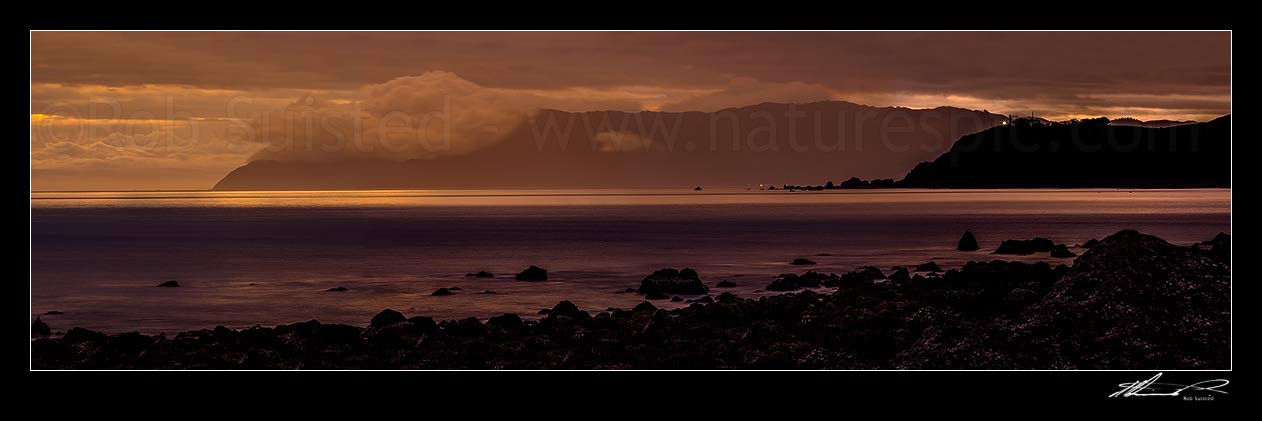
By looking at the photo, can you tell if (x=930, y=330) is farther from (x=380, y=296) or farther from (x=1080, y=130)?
(x=1080, y=130)

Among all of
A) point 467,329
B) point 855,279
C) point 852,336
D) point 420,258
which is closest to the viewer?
point 852,336

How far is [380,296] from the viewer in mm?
28625

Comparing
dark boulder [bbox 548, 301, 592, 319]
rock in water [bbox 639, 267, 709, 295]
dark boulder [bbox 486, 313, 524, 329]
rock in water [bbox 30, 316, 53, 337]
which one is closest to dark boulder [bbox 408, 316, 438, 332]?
dark boulder [bbox 486, 313, 524, 329]

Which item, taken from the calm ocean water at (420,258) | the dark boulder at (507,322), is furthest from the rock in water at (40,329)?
the dark boulder at (507,322)

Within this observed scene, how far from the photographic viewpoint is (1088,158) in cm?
15362

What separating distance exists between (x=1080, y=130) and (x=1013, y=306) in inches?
5007

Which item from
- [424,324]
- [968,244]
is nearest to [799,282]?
[424,324]

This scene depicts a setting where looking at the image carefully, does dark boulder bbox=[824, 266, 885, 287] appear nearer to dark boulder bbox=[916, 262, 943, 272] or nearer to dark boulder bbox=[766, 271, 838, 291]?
dark boulder bbox=[766, 271, 838, 291]

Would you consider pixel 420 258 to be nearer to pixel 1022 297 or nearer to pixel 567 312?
pixel 567 312

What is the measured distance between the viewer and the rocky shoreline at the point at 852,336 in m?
13.6

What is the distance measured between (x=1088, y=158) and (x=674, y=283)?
14394 cm
